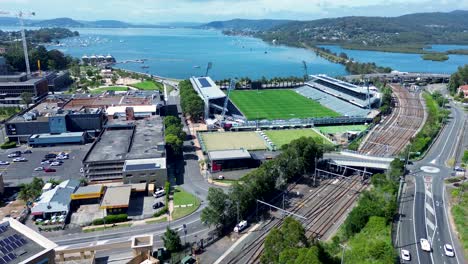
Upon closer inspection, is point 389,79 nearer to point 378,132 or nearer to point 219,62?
point 378,132

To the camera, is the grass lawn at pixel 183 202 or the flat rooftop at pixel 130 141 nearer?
the grass lawn at pixel 183 202

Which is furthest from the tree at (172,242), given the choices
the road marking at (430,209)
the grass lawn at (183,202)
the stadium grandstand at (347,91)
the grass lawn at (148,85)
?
the grass lawn at (148,85)

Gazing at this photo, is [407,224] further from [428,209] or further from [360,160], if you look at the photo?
[360,160]

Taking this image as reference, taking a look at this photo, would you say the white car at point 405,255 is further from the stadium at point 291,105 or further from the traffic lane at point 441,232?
the stadium at point 291,105

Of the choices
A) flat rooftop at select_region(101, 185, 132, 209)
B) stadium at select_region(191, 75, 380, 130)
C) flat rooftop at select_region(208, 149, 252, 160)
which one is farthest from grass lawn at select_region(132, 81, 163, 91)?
flat rooftop at select_region(101, 185, 132, 209)

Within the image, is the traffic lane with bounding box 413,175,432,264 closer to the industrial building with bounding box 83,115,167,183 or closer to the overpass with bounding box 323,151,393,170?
the overpass with bounding box 323,151,393,170

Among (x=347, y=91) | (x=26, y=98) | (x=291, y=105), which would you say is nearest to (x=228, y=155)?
(x=291, y=105)

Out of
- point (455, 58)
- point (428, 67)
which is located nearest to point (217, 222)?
point (428, 67)
